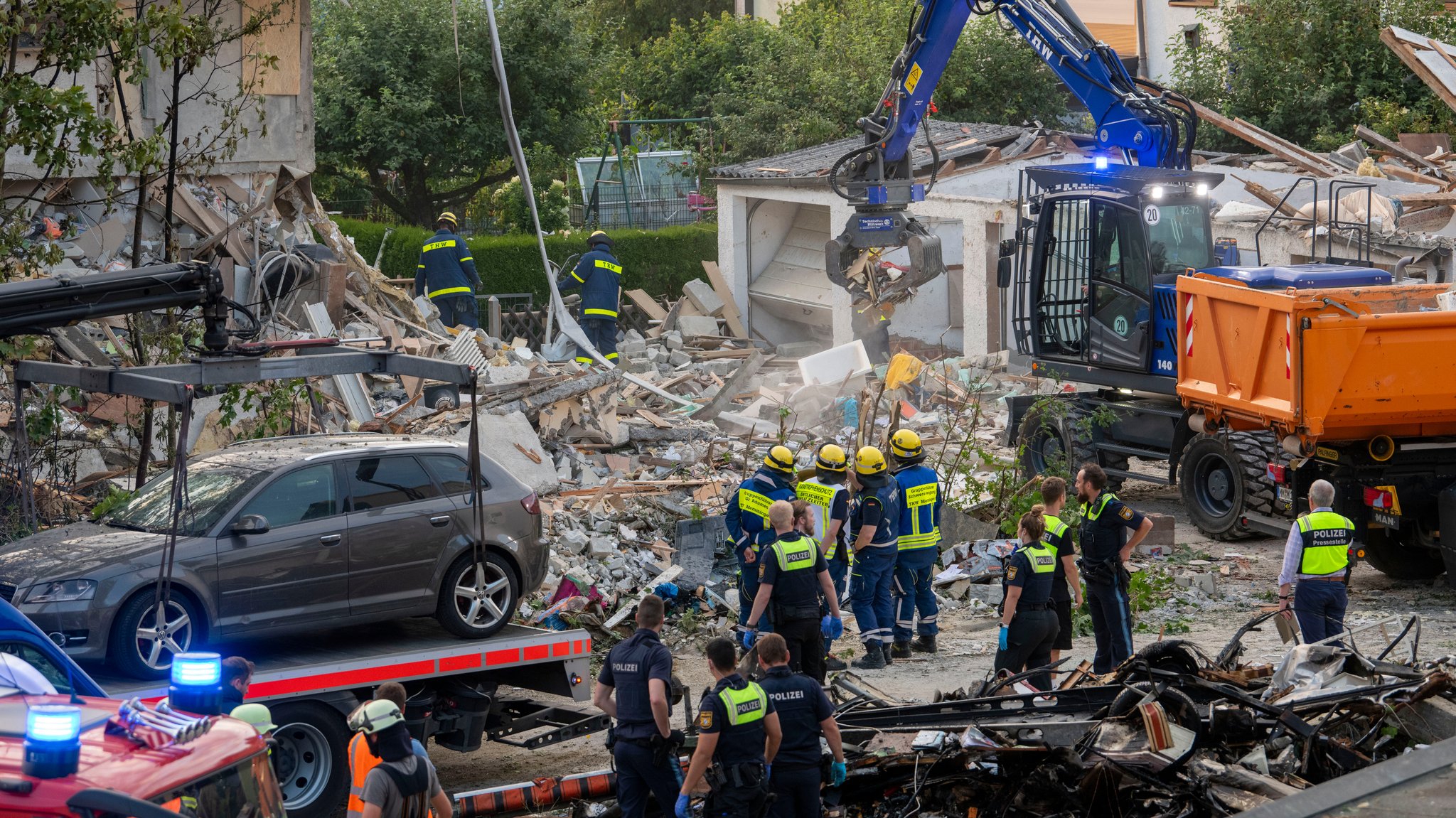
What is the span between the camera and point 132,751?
14.5 ft

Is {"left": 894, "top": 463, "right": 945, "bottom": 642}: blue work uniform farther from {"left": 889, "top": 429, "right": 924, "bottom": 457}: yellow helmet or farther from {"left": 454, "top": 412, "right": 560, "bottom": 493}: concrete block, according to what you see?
{"left": 454, "top": 412, "right": 560, "bottom": 493}: concrete block

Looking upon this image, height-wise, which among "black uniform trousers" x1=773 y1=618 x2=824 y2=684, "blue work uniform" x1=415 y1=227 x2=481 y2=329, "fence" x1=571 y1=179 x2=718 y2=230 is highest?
"fence" x1=571 y1=179 x2=718 y2=230

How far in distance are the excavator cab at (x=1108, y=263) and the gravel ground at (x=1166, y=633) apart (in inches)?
82.2

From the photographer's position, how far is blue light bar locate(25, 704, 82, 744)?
4062 millimetres

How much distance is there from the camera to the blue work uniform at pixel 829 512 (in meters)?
11.1

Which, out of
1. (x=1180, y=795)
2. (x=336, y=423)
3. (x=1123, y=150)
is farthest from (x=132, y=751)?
(x=1123, y=150)

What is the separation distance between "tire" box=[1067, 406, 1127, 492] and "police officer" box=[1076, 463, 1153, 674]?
→ 17.8 ft

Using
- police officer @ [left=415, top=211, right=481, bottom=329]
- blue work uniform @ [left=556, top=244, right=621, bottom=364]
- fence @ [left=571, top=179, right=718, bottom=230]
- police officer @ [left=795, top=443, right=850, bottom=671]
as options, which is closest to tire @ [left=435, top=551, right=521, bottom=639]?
police officer @ [left=795, top=443, right=850, bottom=671]

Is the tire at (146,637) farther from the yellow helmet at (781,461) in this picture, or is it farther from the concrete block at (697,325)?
the concrete block at (697,325)

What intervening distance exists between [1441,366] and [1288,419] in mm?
1202

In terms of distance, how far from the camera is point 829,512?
441 inches

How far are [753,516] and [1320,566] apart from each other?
A: 395 cm

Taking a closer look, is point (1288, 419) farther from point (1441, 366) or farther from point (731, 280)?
point (731, 280)

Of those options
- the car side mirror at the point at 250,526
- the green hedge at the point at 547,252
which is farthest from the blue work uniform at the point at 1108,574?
the green hedge at the point at 547,252
